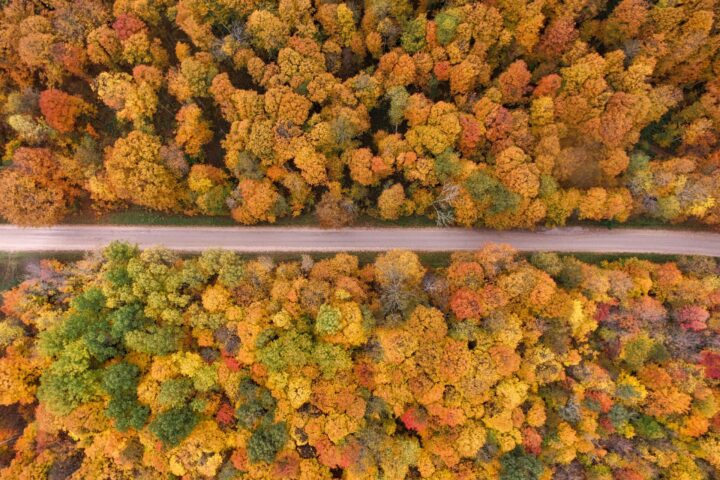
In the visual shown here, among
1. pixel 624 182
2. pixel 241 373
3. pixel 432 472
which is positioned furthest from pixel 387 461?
pixel 624 182

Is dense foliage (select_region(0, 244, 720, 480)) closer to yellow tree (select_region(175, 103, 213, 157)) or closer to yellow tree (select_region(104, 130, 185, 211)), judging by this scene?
yellow tree (select_region(104, 130, 185, 211))

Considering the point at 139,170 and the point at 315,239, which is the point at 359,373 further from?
the point at 139,170

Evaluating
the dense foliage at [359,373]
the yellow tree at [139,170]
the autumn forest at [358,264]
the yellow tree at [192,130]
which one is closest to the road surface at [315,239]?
the autumn forest at [358,264]

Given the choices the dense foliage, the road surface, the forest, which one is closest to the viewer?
the dense foliage

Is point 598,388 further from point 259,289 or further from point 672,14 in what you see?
point 672,14

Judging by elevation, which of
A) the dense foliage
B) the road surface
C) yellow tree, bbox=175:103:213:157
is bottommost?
the dense foliage

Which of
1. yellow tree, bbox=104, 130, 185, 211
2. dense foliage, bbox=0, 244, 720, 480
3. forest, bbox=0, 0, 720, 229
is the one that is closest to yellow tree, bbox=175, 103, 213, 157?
forest, bbox=0, 0, 720, 229
